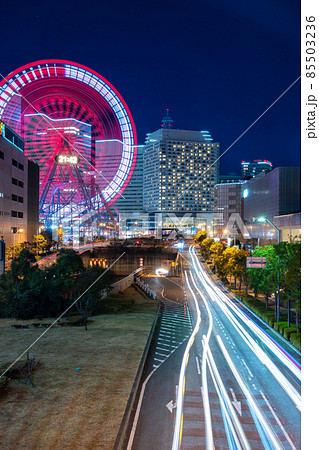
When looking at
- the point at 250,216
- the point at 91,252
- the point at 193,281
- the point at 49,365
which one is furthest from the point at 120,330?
the point at 250,216

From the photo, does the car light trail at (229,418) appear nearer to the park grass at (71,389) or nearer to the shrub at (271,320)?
the park grass at (71,389)

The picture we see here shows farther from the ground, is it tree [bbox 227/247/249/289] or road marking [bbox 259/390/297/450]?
tree [bbox 227/247/249/289]

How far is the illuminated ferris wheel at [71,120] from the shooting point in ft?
160

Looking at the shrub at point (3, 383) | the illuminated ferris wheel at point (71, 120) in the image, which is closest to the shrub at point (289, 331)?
the shrub at point (3, 383)

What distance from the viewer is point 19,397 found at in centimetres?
1197

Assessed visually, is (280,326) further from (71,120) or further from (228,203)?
(228,203)

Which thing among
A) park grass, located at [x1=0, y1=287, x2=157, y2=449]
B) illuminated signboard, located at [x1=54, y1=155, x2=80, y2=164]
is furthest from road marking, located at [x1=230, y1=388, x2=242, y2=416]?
illuminated signboard, located at [x1=54, y1=155, x2=80, y2=164]

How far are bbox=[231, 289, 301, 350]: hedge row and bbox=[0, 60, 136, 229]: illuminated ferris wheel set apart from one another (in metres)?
31.3

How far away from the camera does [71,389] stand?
1272 cm

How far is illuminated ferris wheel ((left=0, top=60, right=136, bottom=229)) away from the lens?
4872 cm

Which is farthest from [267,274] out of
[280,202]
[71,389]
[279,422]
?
[280,202]

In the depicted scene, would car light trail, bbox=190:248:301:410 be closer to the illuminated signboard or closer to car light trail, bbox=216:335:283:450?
car light trail, bbox=216:335:283:450

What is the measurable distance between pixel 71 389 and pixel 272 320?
1743 centimetres

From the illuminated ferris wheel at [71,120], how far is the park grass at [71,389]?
37.5 meters
